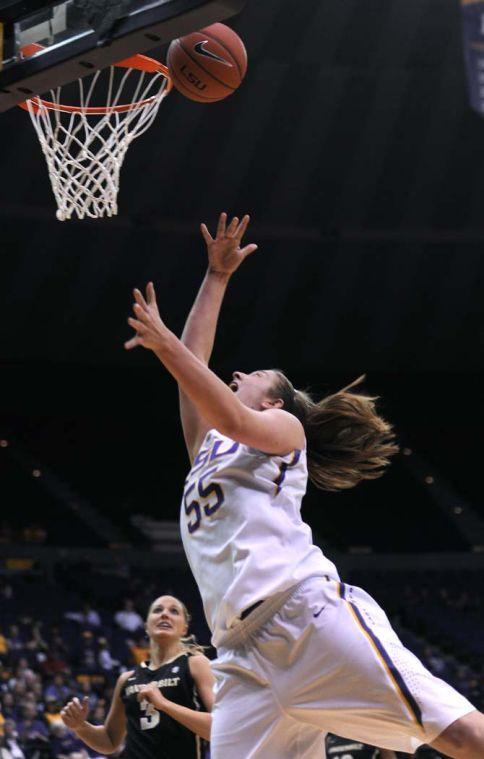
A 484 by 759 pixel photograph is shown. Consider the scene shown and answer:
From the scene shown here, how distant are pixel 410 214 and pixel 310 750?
13.7m

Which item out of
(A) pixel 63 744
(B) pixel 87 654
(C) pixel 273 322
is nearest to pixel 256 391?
(A) pixel 63 744

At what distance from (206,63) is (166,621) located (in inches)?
107

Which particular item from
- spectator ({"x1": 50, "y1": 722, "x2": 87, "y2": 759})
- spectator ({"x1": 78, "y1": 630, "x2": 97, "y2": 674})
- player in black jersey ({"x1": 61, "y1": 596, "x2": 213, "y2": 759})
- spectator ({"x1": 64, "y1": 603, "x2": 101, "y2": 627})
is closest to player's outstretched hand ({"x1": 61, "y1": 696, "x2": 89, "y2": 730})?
player in black jersey ({"x1": 61, "y1": 596, "x2": 213, "y2": 759})

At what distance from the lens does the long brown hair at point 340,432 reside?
12.9 ft

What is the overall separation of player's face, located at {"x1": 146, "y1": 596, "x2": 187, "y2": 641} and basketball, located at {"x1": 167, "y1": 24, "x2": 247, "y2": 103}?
2.48 metres

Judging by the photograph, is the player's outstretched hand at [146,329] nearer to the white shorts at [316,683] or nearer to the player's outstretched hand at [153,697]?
the white shorts at [316,683]

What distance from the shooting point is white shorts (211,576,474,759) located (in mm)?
3324

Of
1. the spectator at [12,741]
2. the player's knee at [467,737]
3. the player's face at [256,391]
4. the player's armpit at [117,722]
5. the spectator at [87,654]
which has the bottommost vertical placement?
the spectator at [87,654]

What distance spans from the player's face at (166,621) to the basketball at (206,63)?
2482 mm

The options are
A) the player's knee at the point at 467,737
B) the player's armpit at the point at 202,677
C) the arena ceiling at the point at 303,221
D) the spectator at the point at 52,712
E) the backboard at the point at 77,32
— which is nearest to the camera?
the player's knee at the point at 467,737

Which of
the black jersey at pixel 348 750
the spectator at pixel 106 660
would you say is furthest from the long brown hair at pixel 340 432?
the spectator at pixel 106 660

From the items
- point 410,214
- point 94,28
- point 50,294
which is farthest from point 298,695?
point 50,294

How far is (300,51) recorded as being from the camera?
46.6ft

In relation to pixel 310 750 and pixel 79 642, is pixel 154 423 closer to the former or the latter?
pixel 79 642
